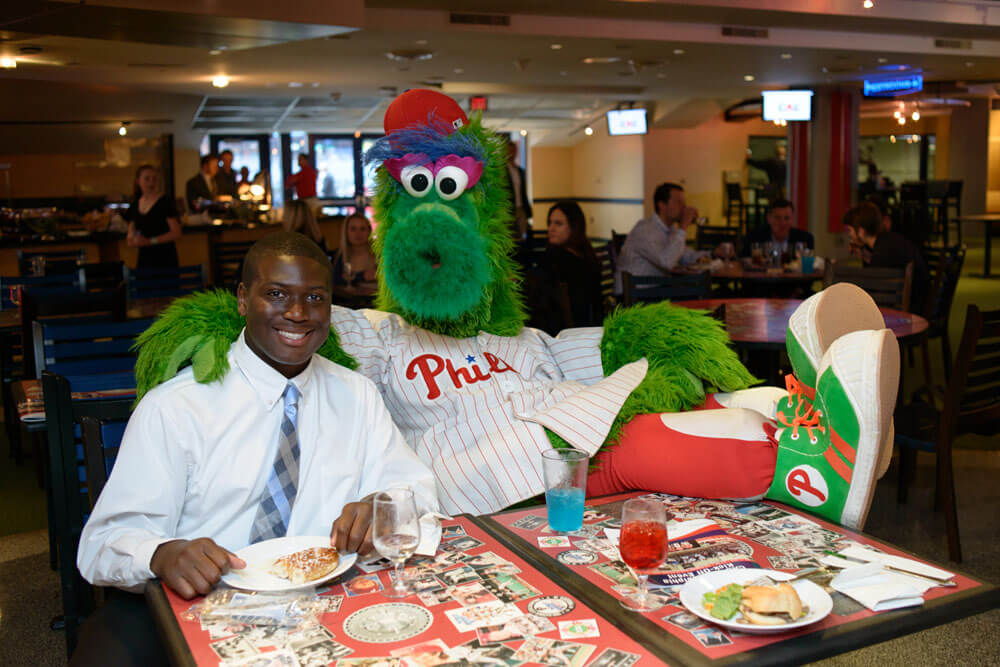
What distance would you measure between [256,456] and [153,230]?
17.7 ft

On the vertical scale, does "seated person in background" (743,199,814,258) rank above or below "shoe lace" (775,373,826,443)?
above

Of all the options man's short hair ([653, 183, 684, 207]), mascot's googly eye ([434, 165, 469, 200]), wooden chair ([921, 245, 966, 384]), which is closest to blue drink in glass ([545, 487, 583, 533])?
mascot's googly eye ([434, 165, 469, 200])

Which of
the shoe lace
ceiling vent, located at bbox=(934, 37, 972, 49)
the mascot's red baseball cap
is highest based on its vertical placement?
ceiling vent, located at bbox=(934, 37, 972, 49)

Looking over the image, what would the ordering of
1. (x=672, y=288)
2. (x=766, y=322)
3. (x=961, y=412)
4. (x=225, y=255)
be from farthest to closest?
(x=225, y=255)
(x=672, y=288)
(x=766, y=322)
(x=961, y=412)

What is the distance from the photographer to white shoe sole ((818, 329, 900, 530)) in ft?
5.69

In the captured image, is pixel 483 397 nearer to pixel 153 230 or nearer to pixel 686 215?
pixel 686 215

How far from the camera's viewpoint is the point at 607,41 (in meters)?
8.41

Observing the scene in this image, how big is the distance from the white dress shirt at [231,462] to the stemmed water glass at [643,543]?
562 millimetres

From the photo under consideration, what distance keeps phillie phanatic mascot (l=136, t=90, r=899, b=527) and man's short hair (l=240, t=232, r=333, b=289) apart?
17cm

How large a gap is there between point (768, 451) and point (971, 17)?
8174 mm

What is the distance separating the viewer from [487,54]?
30.0 ft

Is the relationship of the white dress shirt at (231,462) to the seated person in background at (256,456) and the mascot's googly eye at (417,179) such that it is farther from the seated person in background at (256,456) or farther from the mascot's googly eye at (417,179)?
the mascot's googly eye at (417,179)

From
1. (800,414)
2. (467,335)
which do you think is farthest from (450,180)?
(800,414)

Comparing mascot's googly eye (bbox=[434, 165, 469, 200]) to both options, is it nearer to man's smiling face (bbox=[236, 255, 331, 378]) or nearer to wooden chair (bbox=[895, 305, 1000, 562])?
man's smiling face (bbox=[236, 255, 331, 378])
